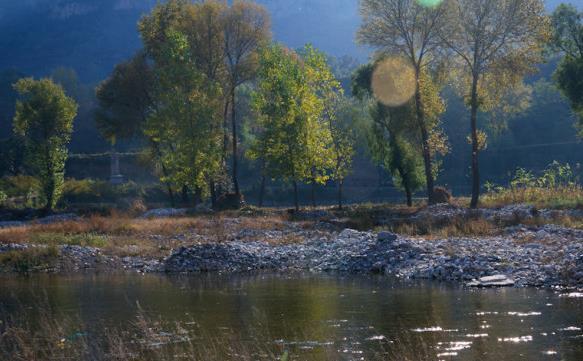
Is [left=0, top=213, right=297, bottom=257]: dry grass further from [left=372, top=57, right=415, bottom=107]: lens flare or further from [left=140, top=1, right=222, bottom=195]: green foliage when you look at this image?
[left=372, top=57, right=415, bottom=107]: lens flare

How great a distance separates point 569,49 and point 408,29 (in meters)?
13.4

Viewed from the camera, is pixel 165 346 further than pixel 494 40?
No

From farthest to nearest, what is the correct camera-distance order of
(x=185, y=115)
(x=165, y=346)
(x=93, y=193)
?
1. (x=93, y=193)
2. (x=185, y=115)
3. (x=165, y=346)

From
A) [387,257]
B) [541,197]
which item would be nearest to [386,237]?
[387,257]

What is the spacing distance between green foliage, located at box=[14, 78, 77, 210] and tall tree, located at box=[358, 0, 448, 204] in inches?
1085

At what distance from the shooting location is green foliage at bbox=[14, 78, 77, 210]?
63.9m

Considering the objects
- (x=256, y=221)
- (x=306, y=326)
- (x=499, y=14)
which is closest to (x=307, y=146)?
(x=256, y=221)

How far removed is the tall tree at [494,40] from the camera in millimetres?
49688

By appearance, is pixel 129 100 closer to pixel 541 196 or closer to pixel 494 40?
pixel 494 40

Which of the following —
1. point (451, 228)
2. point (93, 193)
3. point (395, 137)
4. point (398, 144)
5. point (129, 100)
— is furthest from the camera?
point (93, 193)

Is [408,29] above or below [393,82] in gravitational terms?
above

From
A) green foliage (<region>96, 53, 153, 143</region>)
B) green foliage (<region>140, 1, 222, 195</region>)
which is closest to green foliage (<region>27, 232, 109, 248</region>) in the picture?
green foliage (<region>140, 1, 222, 195</region>)

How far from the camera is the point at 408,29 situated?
180 feet

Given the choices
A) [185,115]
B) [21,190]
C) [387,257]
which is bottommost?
[387,257]
